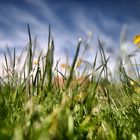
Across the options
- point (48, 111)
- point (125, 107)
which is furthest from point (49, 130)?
point (125, 107)

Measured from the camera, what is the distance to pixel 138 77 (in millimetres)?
2592

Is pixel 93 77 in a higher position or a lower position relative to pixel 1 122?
higher

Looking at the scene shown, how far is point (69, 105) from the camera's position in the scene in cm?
168

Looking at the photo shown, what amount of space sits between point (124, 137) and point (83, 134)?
0.72ft

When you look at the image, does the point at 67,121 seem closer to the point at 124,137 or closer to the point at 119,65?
the point at 124,137

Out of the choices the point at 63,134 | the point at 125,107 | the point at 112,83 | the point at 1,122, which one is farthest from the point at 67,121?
the point at 112,83

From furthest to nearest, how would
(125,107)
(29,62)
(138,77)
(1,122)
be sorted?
(138,77), (29,62), (125,107), (1,122)

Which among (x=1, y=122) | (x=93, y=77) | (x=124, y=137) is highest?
(x=93, y=77)

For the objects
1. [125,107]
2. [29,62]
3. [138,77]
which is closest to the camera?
[125,107]

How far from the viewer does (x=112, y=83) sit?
2.64 metres

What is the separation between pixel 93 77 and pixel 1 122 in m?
0.84

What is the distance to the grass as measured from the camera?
56.5 inches

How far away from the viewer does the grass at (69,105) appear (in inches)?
56.5

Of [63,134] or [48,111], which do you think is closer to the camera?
[63,134]
